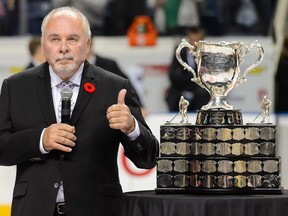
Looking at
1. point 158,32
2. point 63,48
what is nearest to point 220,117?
point 63,48

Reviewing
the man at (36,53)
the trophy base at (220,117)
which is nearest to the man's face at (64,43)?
the trophy base at (220,117)

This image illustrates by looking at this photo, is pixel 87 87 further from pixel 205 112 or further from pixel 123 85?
pixel 205 112

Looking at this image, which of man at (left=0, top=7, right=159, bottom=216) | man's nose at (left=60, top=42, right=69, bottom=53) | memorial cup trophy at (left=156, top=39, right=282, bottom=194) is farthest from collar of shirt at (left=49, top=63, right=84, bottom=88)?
memorial cup trophy at (left=156, top=39, right=282, bottom=194)

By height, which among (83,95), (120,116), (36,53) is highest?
(36,53)

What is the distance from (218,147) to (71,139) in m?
0.67

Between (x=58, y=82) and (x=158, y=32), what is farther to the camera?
(x=158, y=32)

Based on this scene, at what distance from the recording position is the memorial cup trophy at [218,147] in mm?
5398

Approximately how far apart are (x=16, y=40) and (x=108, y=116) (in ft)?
27.9

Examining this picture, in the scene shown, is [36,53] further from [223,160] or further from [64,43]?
[223,160]

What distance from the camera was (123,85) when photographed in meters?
5.81

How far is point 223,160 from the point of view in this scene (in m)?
5.40

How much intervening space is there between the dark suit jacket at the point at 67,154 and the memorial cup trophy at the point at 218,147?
206mm

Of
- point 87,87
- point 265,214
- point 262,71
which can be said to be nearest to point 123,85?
point 87,87

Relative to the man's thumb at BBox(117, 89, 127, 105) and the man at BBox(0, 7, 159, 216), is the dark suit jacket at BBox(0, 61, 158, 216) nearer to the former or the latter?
the man at BBox(0, 7, 159, 216)
